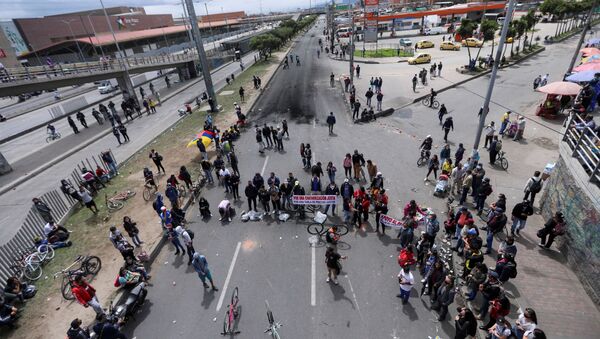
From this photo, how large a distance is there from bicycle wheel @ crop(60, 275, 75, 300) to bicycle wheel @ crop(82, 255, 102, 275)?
2.10 feet

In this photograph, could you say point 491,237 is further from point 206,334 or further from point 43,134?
point 43,134

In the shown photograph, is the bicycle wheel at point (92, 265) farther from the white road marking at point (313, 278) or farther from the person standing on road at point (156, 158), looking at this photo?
the white road marking at point (313, 278)

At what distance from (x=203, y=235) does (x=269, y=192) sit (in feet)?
10.9

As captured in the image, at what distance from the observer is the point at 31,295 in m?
10.3

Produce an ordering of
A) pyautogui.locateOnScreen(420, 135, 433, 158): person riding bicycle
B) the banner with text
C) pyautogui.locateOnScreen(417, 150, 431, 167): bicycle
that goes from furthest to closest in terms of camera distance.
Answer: pyautogui.locateOnScreen(417, 150, 431, 167): bicycle < pyautogui.locateOnScreen(420, 135, 433, 158): person riding bicycle < the banner with text

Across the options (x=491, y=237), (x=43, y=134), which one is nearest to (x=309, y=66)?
(x=43, y=134)

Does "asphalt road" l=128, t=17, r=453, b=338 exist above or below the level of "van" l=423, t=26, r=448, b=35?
below

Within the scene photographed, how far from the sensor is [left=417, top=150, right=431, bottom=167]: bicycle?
1611 centimetres

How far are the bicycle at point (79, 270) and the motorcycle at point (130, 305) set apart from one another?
2416mm

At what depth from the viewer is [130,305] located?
905cm

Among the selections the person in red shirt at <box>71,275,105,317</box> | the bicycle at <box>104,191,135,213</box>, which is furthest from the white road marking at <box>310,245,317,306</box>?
the bicycle at <box>104,191,135,213</box>

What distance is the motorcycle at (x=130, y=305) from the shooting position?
28.7 ft

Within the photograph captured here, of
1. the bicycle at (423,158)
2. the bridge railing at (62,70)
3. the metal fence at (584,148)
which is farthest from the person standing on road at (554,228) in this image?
the bridge railing at (62,70)

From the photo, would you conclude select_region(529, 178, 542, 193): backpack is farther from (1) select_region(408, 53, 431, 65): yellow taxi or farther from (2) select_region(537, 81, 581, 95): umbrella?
(1) select_region(408, 53, 431, 65): yellow taxi
